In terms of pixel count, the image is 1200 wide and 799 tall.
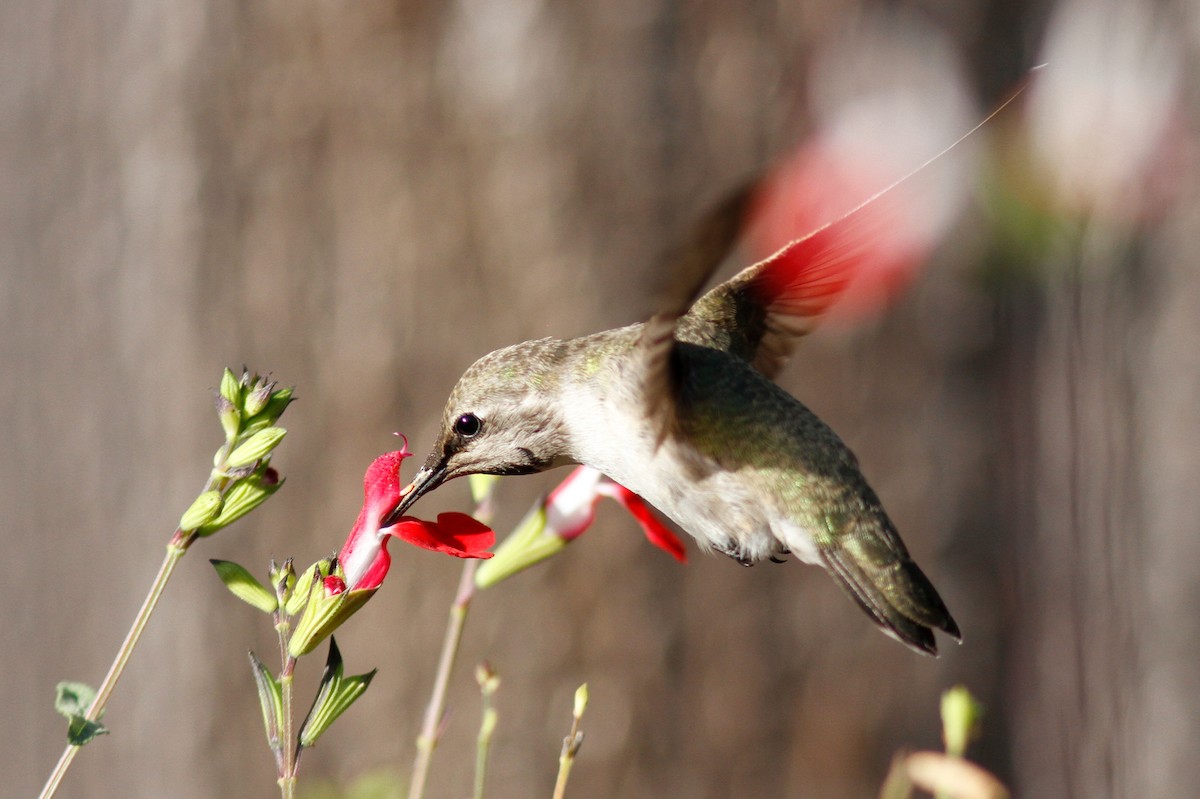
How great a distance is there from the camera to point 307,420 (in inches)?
77.5

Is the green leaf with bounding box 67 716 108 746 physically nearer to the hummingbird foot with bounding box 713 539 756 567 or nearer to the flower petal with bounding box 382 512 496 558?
the flower petal with bounding box 382 512 496 558

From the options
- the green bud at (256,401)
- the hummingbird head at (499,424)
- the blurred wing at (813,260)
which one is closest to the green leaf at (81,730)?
the green bud at (256,401)

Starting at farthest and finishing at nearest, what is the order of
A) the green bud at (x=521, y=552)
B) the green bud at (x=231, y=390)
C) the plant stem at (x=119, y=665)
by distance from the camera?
the green bud at (x=521, y=552) < the green bud at (x=231, y=390) < the plant stem at (x=119, y=665)

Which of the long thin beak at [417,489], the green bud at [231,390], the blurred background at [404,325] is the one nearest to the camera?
the green bud at [231,390]

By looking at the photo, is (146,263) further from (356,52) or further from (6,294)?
(356,52)

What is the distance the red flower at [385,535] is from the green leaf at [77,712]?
17 centimetres

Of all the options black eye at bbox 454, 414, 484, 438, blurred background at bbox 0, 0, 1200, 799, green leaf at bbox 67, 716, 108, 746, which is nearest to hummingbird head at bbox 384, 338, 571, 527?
black eye at bbox 454, 414, 484, 438

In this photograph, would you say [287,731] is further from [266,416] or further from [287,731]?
[266,416]

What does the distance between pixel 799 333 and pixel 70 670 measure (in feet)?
5.27

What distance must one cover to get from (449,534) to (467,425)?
0.57 ft

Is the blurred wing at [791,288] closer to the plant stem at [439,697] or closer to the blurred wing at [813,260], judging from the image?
the blurred wing at [813,260]

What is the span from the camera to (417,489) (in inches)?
37.2

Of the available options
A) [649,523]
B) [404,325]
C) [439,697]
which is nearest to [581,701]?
[439,697]

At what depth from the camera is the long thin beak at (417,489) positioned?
86 centimetres
